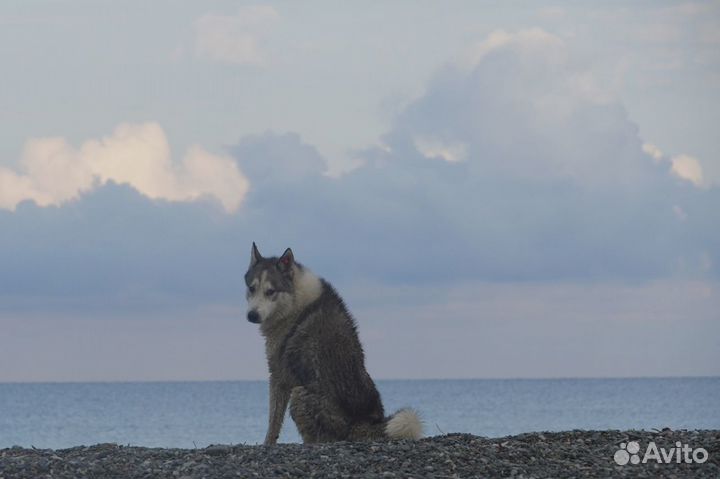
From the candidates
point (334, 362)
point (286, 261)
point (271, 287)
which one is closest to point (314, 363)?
point (334, 362)

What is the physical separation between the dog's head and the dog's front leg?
34.4 inches

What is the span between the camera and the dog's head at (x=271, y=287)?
15.2 m

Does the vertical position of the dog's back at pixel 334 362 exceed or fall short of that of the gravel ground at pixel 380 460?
it exceeds it

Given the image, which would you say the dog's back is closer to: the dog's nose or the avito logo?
the dog's nose

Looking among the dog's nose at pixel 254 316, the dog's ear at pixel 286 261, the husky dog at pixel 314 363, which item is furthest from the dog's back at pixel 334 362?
the dog's ear at pixel 286 261

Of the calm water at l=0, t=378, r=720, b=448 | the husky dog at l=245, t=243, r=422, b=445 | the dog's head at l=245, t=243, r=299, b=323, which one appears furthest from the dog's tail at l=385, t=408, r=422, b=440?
the calm water at l=0, t=378, r=720, b=448

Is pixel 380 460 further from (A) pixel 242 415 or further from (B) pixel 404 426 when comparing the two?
(A) pixel 242 415

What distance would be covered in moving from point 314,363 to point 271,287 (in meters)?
1.27

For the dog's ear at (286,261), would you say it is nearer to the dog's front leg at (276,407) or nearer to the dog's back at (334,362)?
the dog's back at (334,362)

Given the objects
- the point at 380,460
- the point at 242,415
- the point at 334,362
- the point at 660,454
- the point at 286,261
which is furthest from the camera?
the point at 242,415

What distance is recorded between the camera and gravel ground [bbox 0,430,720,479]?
12156mm

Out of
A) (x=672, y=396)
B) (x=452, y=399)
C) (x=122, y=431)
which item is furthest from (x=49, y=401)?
(x=672, y=396)

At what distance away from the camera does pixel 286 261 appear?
1546 centimetres

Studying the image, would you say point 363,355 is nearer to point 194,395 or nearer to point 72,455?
point 72,455
